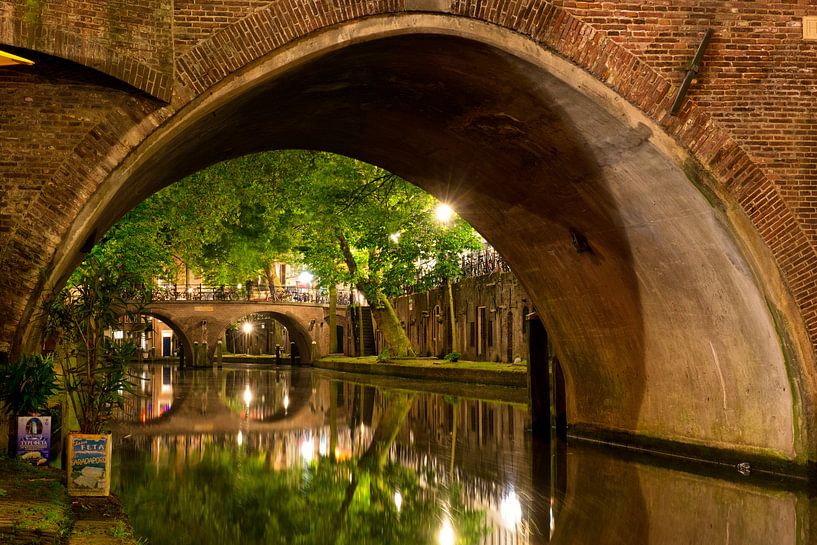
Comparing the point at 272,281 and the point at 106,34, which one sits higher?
the point at 272,281

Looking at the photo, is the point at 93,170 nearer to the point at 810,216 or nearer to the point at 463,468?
the point at 463,468

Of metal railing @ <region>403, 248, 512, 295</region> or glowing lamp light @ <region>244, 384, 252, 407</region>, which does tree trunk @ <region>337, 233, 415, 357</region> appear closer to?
metal railing @ <region>403, 248, 512, 295</region>

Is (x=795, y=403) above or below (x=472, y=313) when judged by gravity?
below

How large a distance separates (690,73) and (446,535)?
16.7ft

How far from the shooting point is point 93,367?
871 cm

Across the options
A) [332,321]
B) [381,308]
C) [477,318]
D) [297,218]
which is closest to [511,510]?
[297,218]

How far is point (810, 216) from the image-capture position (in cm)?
1004

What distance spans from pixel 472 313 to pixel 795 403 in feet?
88.3

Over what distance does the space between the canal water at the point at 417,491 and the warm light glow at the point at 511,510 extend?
2 cm

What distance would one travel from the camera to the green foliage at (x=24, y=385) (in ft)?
29.0

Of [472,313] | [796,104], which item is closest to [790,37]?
[796,104]

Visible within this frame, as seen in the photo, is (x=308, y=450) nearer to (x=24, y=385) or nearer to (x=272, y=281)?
(x=24, y=385)

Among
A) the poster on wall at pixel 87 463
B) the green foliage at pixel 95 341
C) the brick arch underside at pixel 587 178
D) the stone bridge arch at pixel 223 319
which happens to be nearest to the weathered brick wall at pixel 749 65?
the brick arch underside at pixel 587 178

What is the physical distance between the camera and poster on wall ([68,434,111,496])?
8141 millimetres
